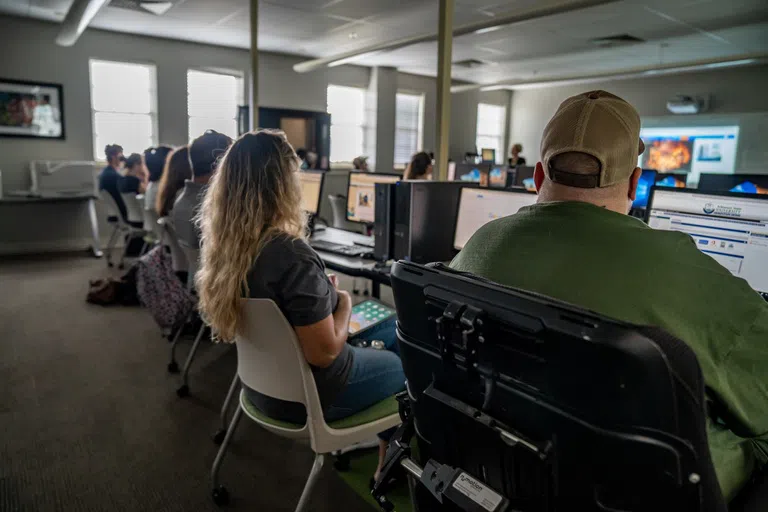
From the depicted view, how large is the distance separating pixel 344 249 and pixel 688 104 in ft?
25.8

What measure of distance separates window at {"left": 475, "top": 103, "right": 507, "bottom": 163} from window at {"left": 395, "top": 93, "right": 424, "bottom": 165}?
5.59 feet

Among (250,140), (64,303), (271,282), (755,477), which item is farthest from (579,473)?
(64,303)

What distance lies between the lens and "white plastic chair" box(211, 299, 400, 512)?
1.51m

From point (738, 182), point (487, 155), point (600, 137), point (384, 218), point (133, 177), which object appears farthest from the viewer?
point (487, 155)

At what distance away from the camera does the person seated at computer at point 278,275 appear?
1.55 metres

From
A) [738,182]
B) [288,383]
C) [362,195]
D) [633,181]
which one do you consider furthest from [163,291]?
[738,182]

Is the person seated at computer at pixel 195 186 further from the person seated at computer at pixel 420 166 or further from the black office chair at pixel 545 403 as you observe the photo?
the black office chair at pixel 545 403

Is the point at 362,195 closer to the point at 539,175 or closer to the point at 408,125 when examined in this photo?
the point at 539,175

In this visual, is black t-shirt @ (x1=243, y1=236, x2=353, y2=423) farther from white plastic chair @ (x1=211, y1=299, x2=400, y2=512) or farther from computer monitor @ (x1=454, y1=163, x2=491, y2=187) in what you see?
computer monitor @ (x1=454, y1=163, x2=491, y2=187)

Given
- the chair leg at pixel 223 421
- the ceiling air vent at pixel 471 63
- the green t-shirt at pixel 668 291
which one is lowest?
the chair leg at pixel 223 421

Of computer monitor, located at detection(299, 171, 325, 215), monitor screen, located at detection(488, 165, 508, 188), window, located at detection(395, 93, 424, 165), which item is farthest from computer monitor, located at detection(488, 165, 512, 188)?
window, located at detection(395, 93, 424, 165)

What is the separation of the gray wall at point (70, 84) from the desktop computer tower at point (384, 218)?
558cm

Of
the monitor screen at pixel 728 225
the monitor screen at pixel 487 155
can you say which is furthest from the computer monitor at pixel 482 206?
the monitor screen at pixel 487 155

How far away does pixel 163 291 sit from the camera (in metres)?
3.23
